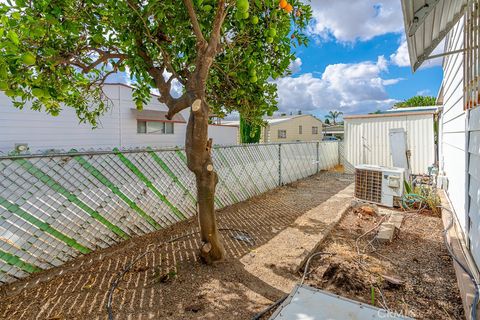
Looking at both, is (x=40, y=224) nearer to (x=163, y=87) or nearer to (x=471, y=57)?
(x=163, y=87)

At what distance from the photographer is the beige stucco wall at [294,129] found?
66.2 ft

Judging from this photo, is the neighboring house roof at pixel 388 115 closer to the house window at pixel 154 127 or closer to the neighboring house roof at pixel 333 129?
the house window at pixel 154 127

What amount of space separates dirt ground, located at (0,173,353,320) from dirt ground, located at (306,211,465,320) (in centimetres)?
79

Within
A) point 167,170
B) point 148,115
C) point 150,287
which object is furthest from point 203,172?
point 148,115

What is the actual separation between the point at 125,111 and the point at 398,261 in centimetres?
1099

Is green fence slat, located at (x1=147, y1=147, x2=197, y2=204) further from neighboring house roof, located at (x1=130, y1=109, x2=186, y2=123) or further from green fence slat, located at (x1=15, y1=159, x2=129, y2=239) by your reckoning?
neighboring house roof, located at (x1=130, y1=109, x2=186, y2=123)

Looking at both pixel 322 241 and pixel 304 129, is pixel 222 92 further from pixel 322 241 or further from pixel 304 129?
pixel 304 129

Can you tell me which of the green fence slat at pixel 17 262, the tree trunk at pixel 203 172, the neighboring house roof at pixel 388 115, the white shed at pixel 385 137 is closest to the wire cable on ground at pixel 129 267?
the tree trunk at pixel 203 172

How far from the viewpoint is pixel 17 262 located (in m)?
2.85

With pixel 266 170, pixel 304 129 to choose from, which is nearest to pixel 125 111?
pixel 266 170

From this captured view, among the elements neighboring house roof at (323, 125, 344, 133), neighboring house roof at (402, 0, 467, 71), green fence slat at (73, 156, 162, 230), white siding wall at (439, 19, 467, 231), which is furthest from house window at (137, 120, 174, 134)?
neighboring house roof at (323, 125, 344, 133)

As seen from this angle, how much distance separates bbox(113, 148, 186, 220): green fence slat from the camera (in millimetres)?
3973

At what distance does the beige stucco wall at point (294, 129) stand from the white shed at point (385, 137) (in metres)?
8.13

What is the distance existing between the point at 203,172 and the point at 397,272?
2688 millimetres
